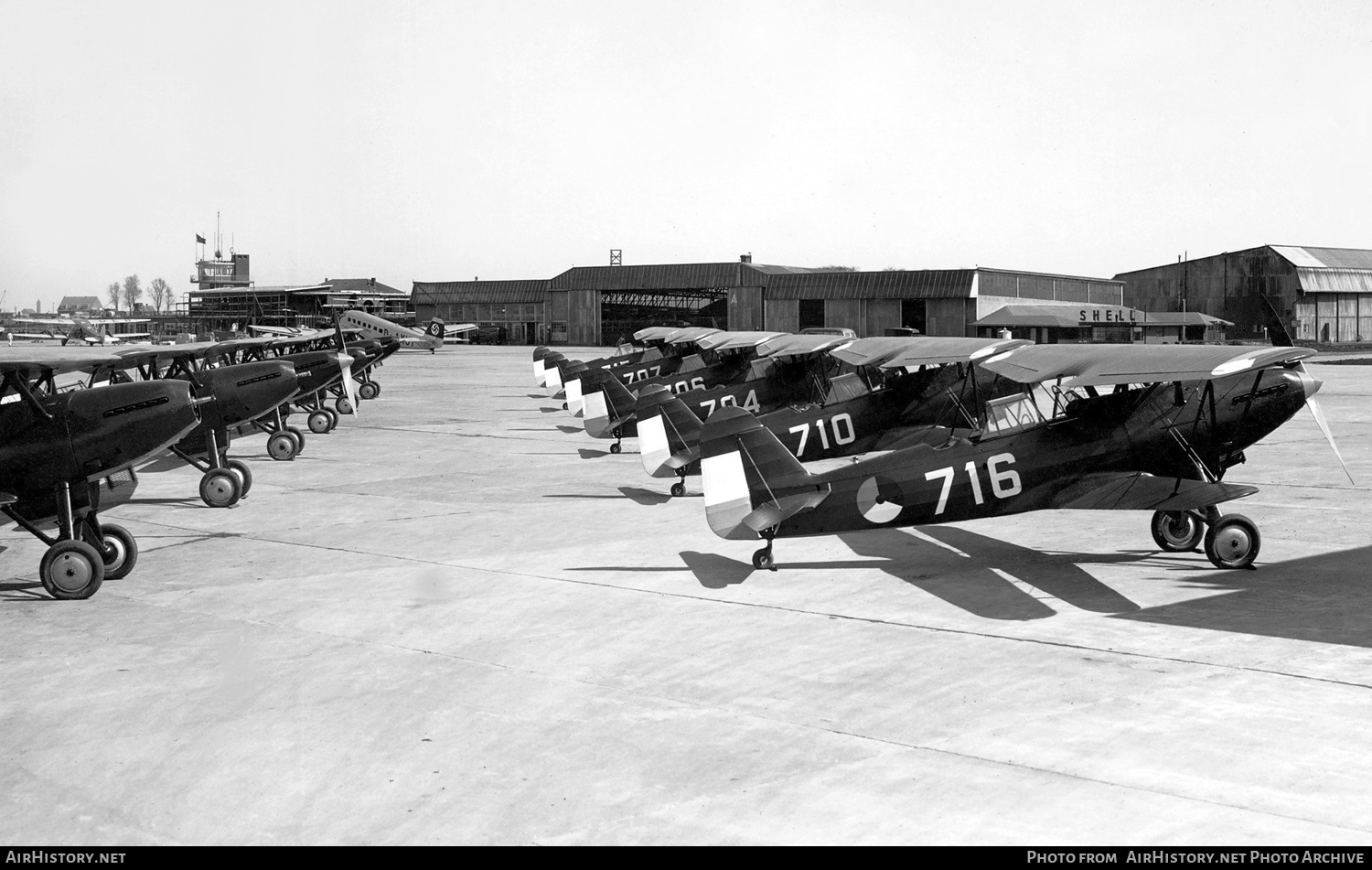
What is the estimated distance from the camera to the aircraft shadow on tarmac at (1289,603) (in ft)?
30.1

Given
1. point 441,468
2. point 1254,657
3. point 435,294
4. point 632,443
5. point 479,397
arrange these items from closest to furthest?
point 1254,657
point 441,468
point 632,443
point 479,397
point 435,294

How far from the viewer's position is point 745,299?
310 feet

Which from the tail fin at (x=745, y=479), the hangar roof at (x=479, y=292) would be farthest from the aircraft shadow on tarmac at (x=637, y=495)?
the hangar roof at (x=479, y=292)

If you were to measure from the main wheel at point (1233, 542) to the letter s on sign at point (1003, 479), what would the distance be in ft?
6.38

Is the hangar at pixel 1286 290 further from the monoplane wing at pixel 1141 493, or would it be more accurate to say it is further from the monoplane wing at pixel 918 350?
the monoplane wing at pixel 1141 493

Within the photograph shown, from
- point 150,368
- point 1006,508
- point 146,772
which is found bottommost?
point 146,772

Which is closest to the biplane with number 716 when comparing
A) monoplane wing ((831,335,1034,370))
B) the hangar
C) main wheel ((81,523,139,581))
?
monoplane wing ((831,335,1034,370))

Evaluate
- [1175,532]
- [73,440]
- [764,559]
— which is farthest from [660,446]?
[73,440]

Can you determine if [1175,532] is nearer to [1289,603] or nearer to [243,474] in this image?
[1289,603]

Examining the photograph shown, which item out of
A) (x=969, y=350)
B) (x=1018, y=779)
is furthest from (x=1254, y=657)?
(x=969, y=350)

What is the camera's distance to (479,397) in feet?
127

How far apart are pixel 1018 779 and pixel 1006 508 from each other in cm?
571

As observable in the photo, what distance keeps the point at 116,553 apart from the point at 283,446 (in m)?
10.4

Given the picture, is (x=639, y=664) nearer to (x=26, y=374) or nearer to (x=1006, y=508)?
(x=1006, y=508)
